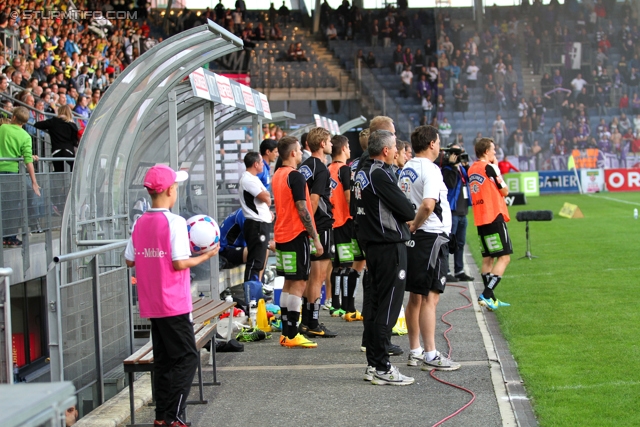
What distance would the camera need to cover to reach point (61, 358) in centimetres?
609

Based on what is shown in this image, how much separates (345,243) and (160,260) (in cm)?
520

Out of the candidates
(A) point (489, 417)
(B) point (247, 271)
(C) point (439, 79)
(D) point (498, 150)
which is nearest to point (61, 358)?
(A) point (489, 417)

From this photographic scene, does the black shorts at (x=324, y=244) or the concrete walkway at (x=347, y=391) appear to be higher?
the black shorts at (x=324, y=244)

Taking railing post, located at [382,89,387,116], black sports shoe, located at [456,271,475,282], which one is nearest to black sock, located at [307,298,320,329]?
black sports shoe, located at [456,271,475,282]

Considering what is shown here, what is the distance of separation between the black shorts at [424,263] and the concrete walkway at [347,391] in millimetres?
727

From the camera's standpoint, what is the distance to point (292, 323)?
354 inches

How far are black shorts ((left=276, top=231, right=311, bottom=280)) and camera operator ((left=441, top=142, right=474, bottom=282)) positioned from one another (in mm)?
5018

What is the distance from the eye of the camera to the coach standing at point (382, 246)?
7.21 metres

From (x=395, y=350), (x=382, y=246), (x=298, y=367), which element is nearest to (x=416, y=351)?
(x=395, y=350)

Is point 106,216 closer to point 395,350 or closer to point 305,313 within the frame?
point 305,313

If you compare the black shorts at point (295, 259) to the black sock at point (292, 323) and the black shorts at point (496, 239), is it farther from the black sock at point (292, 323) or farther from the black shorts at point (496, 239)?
the black shorts at point (496, 239)

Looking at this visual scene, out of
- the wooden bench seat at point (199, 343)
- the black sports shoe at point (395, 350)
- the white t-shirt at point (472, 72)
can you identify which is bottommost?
the black sports shoe at point (395, 350)

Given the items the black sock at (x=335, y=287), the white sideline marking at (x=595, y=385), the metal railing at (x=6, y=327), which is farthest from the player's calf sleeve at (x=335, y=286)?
the metal railing at (x=6, y=327)

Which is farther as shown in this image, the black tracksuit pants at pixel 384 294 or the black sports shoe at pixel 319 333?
the black sports shoe at pixel 319 333
